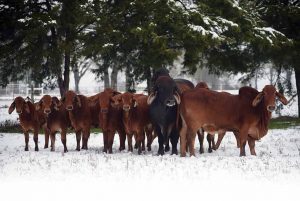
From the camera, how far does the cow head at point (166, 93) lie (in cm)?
1179

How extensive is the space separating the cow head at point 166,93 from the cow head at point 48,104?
3206 millimetres

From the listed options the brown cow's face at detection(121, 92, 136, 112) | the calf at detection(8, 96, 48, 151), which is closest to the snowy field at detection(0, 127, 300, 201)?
the brown cow's face at detection(121, 92, 136, 112)

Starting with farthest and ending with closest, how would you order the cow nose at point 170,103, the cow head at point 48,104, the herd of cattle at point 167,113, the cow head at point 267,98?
1. the cow head at point 48,104
2. the cow nose at point 170,103
3. the herd of cattle at point 167,113
4. the cow head at point 267,98

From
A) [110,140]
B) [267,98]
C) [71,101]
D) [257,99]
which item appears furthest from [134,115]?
[267,98]

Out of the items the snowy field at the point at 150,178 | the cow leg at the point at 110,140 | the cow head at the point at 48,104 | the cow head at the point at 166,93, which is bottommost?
the snowy field at the point at 150,178

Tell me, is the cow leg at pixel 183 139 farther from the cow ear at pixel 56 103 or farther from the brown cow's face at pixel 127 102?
the cow ear at pixel 56 103

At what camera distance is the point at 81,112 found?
14.2m

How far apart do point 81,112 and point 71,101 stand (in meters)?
0.57

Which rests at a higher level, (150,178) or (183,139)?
(183,139)

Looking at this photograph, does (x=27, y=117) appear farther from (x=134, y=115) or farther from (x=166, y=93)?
(x=166, y=93)

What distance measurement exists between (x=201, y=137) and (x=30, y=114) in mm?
5317

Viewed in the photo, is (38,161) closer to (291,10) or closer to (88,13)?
(88,13)

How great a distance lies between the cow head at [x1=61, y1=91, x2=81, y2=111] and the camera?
13.6 meters

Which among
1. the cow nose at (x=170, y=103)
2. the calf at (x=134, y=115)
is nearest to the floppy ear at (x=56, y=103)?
the calf at (x=134, y=115)
